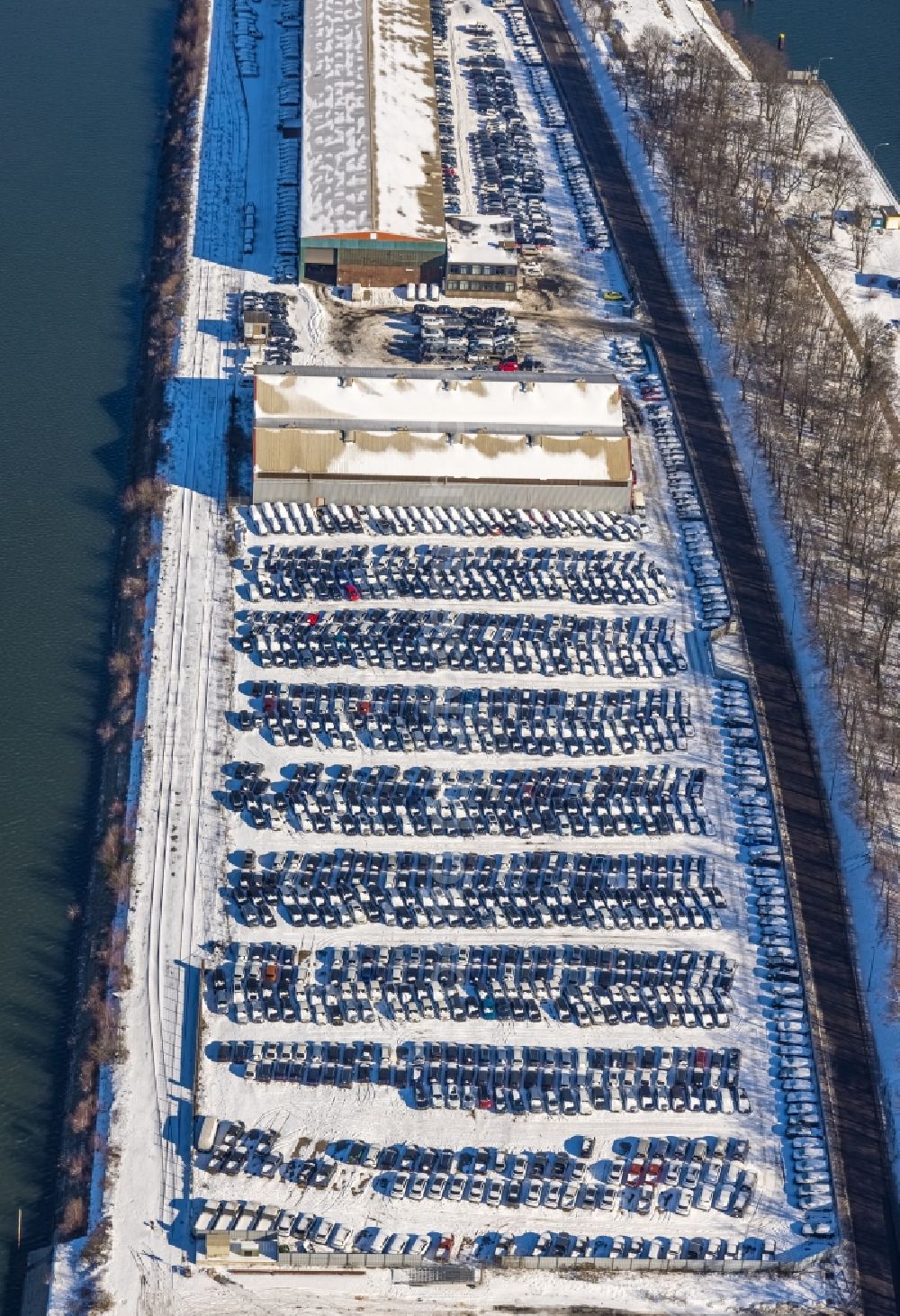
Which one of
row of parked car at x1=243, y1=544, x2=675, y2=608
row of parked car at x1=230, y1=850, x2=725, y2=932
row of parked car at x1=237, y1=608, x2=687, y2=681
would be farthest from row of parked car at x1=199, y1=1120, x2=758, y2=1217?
row of parked car at x1=243, y1=544, x2=675, y2=608

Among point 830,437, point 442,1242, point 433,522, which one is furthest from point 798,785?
point 442,1242

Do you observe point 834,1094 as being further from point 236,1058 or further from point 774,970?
point 236,1058

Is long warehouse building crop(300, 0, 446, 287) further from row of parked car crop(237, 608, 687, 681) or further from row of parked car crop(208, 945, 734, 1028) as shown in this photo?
row of parked car crop(208, 945, 734, 1028)

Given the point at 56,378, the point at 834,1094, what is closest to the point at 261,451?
the point at 56,378

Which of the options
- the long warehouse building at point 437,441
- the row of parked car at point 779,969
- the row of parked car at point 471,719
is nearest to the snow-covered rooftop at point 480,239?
the long warehouse building at point 437,441

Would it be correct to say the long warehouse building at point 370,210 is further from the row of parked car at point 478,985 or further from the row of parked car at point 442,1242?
the row of parked car at point 442,1242

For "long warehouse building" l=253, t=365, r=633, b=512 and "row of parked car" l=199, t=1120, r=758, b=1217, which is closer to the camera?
"row of parked car" l=199, t=1120, r=758, b=1217
